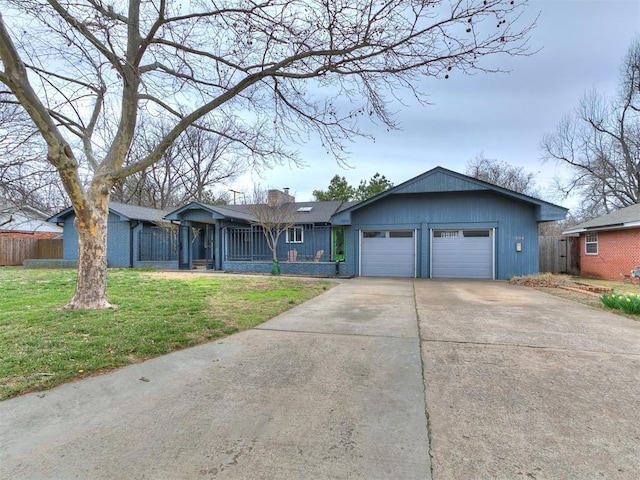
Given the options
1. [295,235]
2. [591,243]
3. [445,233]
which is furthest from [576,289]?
[295,235]

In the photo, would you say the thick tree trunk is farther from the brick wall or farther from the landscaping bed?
the landscaping bed

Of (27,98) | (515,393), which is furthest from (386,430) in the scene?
(27,98)

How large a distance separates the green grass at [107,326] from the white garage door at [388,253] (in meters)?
6.95

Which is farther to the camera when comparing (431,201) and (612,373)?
(431,201)

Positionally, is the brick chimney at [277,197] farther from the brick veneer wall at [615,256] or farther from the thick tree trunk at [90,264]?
the brick veneer wall at [615,256]

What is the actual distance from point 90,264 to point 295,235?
42.5 feet

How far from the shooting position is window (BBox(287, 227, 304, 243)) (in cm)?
1891

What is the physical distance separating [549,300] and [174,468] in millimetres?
9208

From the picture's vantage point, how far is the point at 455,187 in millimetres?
14062

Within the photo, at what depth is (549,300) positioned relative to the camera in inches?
337

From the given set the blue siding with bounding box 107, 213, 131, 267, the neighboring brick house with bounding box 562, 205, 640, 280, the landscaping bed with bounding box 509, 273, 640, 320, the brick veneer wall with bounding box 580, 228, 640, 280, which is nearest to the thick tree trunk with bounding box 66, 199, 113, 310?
the landscaping bed with bounding box 509, 273, 640, 320

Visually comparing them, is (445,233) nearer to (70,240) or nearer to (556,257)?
(556,257)

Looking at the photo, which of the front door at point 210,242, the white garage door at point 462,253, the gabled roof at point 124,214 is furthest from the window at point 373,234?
the gabled roof at point 124,214

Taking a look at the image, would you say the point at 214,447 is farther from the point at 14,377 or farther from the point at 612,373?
the point at 612,373
